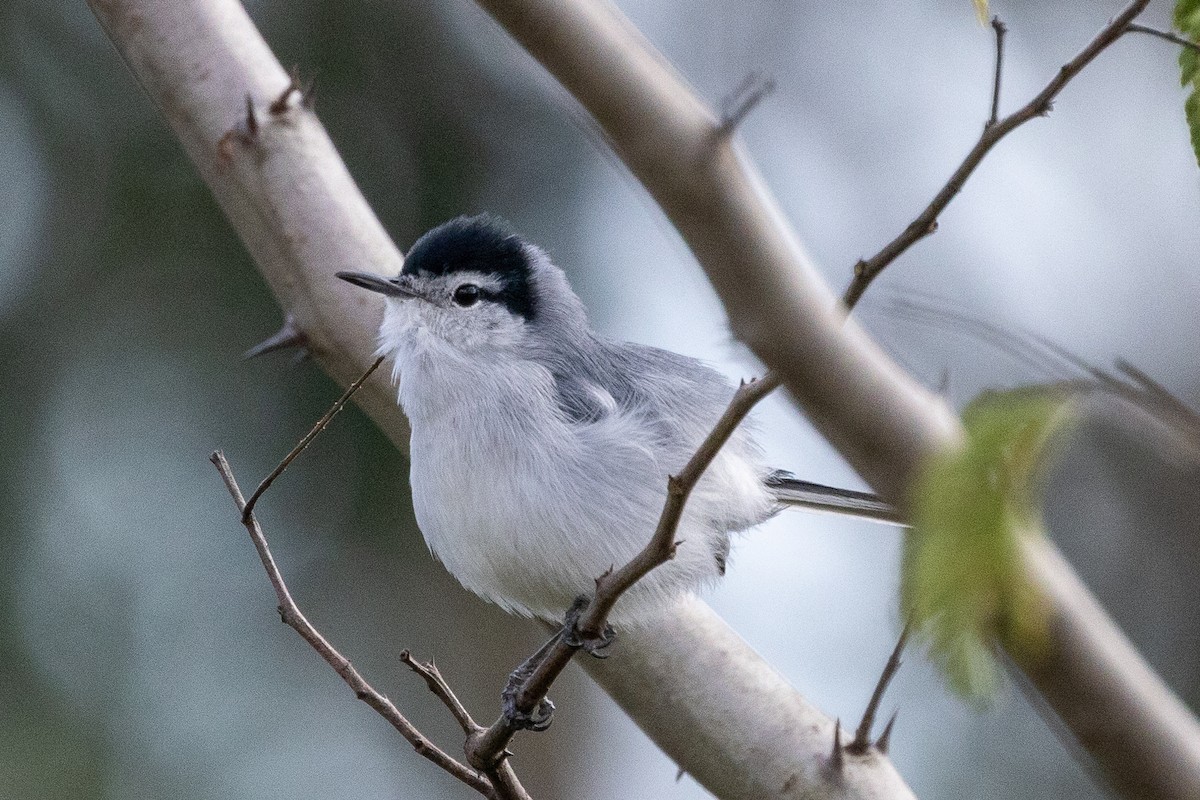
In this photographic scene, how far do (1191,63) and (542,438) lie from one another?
1.67 m

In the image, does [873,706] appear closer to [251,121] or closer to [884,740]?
[884,740]

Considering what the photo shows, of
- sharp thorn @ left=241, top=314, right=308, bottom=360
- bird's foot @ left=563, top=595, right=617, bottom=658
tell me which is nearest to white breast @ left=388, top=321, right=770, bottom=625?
bird's foot @ left=563, top=595, right=617, bottom=658

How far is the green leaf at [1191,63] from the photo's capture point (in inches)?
45.8

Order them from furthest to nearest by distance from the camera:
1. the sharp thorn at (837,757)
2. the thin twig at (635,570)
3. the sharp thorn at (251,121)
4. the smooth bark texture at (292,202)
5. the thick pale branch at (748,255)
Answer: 1. the sharp thorn at (251,121)
2. the smooth bark texture at (292,202)
3. the sharp thorn at (837,757)
4. the thin twig at (635,570)
5. the thick pale branch at (748,255)

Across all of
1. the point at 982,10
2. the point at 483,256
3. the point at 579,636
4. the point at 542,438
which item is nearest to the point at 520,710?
the point at 579,636

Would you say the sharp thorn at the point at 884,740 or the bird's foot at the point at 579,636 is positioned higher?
the bird's foot at the point at 579,636

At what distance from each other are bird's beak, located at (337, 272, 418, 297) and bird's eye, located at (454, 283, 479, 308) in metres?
0.11

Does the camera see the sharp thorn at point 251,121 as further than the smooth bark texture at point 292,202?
Yes

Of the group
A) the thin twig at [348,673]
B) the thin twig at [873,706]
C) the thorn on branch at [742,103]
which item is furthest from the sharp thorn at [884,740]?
the thorn on branch at [742,103]

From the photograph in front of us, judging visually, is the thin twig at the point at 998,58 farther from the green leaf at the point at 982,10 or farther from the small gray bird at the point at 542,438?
the small gray bird at the point at 542,438

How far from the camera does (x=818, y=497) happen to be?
3.14 meters

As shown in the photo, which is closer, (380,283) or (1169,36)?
(1169,36)

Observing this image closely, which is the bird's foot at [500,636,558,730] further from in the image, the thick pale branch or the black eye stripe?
the thick pale branch

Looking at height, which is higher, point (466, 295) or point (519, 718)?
point (466, 295)
